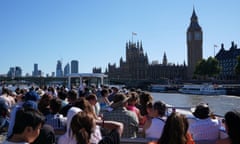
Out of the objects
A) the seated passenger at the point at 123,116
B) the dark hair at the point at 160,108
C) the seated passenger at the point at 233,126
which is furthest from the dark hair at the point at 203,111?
the seated passenger at the point at 233,126

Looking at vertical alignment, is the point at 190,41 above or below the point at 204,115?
above

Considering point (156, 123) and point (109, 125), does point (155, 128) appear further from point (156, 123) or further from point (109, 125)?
point (109, 125)

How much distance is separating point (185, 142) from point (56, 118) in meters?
3.11

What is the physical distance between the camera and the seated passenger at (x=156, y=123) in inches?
204

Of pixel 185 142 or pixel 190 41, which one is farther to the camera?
pixel 190 41

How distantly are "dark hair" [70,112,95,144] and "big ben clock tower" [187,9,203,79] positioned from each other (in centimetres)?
12473

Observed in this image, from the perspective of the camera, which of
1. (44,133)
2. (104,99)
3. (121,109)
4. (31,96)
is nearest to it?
(44,133)

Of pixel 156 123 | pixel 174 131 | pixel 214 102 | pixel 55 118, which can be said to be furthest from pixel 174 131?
pixel 214 102

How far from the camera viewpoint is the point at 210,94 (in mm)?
68250

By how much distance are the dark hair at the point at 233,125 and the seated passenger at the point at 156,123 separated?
6.13 feet

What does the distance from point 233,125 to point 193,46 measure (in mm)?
126870

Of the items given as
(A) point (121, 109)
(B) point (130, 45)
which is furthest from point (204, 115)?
(B) point (130, 45)

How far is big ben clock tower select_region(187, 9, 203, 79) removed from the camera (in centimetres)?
12631

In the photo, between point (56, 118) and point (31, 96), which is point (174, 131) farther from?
point (31, 96)
